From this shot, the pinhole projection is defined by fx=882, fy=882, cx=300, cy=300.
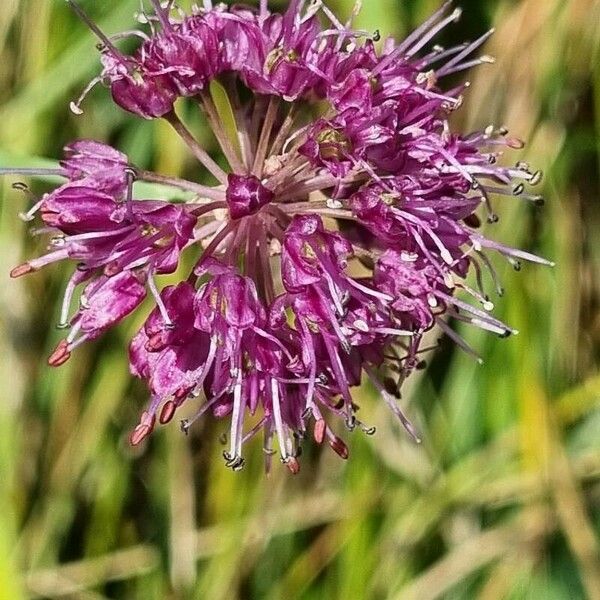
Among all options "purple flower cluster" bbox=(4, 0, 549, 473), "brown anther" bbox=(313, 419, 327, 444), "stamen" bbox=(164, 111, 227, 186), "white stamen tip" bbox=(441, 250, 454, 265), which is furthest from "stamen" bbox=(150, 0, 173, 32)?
"brown anther" bbox=(313, 419, 327, 444)

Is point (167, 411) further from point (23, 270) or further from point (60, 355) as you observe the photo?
point (23, 270)

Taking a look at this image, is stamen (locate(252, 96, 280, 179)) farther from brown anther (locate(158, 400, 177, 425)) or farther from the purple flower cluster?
brown anther (locate(158, 400, 177, 425))

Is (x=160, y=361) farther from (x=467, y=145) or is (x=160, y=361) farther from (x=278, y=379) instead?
(x=467, y=145)

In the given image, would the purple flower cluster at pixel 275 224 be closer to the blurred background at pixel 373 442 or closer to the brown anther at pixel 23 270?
the brown anther at pixel 23 270

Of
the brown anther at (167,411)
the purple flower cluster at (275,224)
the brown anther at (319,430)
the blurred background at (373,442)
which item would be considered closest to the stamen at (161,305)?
the purple flower cluster at (275,224)

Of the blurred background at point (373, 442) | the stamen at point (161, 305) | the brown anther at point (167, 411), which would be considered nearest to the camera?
the stamen at point (161, 305)

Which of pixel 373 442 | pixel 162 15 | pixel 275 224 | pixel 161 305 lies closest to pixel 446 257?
pixel 275 224
